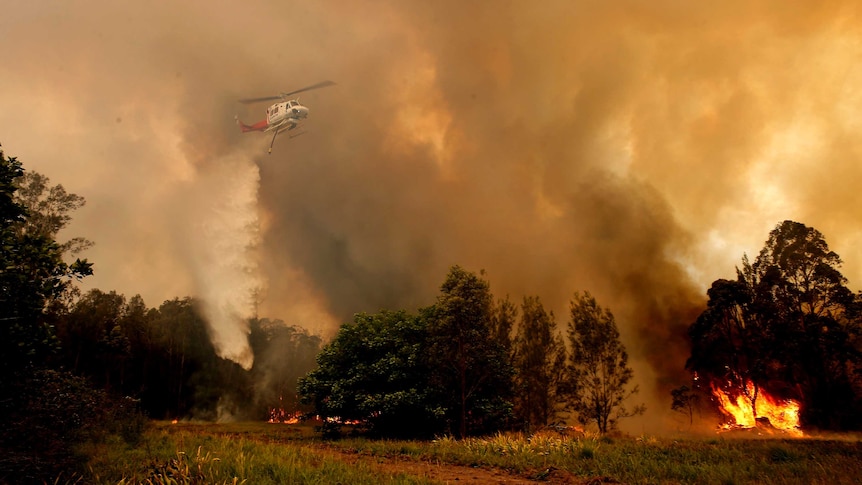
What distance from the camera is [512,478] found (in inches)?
517

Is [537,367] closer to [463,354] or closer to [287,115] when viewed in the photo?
[463,354]

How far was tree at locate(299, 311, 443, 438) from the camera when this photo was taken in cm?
2841

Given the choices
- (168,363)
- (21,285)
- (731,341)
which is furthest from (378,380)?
(168,363)

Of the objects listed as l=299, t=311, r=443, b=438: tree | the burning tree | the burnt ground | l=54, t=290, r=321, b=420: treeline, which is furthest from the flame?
l=54, t=290, r=321, b=420: treeline

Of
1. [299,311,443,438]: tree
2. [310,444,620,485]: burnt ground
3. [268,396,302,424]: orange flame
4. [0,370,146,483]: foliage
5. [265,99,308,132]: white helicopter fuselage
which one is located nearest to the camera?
[0,370,146,483]: foliage

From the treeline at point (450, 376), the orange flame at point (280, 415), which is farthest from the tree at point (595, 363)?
the orange flame at point (280, 415)

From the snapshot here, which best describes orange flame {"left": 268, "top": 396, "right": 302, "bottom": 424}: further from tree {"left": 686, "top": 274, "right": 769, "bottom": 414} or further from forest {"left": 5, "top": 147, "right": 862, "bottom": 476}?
tree {"left": 686, "top": 274, "right": 769, "bottom": 414}

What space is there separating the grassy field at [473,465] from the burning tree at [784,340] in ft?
67.9

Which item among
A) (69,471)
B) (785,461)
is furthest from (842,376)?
(69,471)

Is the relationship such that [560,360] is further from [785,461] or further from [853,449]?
[785,461]

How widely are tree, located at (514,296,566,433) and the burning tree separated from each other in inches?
638

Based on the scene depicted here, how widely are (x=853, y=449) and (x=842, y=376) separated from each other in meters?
22.3

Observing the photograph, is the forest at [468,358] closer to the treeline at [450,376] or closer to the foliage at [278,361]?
the treeline at [450,376]

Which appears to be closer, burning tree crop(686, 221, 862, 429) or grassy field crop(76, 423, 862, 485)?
grassy field crop(76, 423, 862, 485)
